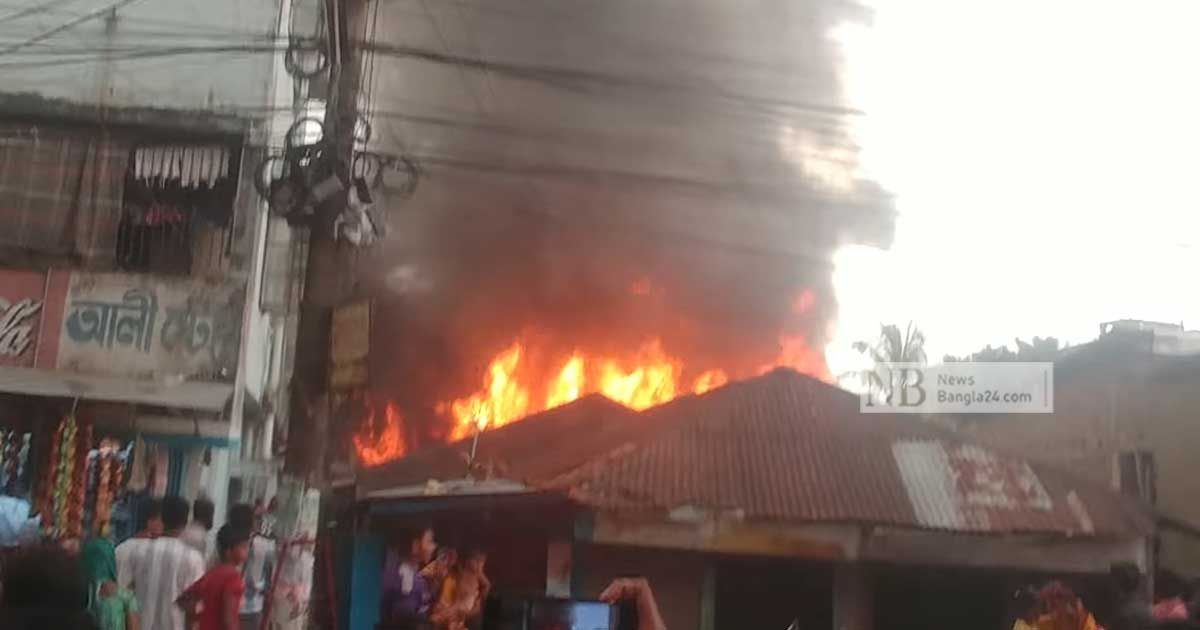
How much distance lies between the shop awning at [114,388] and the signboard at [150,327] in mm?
158

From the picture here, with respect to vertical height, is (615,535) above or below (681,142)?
below

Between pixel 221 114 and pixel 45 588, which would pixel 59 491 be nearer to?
pixel 221 114

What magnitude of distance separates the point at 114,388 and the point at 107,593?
2.97m

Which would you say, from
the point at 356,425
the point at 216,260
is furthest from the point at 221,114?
the point at 356,425

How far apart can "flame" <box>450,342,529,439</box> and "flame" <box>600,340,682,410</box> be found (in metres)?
0.76

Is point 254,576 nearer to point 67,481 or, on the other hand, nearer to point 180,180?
point 67,481

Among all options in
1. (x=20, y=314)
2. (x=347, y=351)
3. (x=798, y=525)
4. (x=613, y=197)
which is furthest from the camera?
(x=613, y=197)

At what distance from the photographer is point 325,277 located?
7012 millimetres

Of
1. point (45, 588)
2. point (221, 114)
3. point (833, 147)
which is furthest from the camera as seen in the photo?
point (833, 147)

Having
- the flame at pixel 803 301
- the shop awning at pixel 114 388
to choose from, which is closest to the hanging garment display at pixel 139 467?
the shop awning at pixel 114 388

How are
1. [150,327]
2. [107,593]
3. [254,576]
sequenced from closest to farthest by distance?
[107,593] → [254,576] → [150,327]

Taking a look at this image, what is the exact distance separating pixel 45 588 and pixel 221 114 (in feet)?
23.0

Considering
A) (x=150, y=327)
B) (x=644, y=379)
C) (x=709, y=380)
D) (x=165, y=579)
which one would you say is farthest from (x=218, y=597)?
(x=709, y=380)

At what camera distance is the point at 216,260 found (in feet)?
31.3
